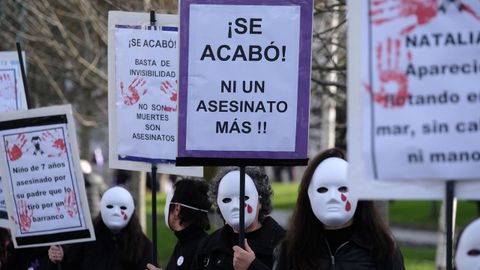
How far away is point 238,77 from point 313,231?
2.87ft

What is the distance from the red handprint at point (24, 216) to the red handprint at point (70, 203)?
30 cm

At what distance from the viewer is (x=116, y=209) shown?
8094 millimetres

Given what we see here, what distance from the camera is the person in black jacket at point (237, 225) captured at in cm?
641

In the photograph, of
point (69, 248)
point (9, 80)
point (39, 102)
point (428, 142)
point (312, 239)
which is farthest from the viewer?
point (39, 102)

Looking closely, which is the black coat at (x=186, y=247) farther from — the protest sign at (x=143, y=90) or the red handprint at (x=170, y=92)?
the red handprint at (x=170, y=92)

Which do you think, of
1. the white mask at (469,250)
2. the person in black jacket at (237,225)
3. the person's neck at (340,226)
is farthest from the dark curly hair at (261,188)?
→ the white mask at (469,250)

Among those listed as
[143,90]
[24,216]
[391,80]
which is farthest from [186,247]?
[391,80]

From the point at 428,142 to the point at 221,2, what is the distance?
188 cm

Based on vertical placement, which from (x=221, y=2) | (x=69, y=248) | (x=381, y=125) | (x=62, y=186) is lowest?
(x=69, y=248)

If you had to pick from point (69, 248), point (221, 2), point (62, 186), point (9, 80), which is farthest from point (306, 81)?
point (9, 80)

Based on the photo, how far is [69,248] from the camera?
8.49 metres

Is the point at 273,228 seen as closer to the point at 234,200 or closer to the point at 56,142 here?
the point at 234,200

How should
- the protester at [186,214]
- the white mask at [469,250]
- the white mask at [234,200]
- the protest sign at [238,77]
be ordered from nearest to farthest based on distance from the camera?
the white mask at [469,250] < the protest sign at [238,77] < the white mask at [234,200] < the protester at [186,214]

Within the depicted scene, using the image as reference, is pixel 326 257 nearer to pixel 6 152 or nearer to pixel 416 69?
pixel 416 69
